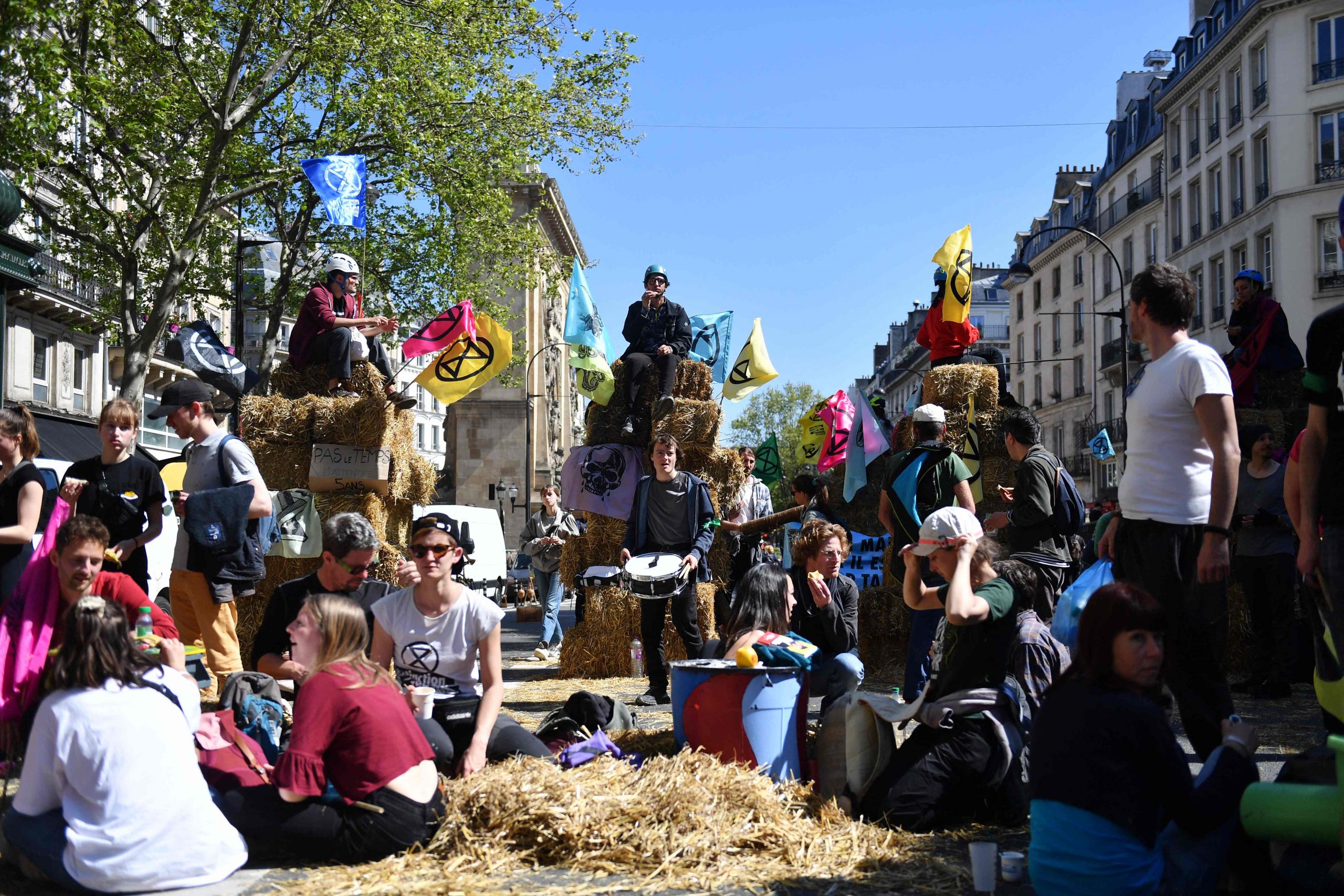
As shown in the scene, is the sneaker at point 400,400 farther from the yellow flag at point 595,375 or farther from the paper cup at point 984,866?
the paper cup at point 984,866

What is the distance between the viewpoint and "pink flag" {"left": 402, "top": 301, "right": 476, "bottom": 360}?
1191 cm

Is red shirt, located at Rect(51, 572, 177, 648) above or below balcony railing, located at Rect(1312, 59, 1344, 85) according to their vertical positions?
below

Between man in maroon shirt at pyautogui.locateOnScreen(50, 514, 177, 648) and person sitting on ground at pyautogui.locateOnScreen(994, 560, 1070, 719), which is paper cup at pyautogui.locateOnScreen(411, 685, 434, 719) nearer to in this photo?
man in maroon shirt at pyautogui.locateOnScreen(50, 514, 177, 648)

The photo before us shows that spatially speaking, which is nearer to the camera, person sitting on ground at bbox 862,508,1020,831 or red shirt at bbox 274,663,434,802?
red shirt at bbox 274,663,434,802

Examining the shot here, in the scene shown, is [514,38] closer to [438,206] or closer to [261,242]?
[438,206]

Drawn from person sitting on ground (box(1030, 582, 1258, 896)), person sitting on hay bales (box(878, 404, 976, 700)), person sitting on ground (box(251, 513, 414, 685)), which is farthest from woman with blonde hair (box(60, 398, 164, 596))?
person sitting on ground (box(1030, 582, 1258, 896))

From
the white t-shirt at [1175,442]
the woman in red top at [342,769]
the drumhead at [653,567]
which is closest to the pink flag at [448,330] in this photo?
the drumhead at [653,567]

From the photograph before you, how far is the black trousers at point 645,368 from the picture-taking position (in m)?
11.4

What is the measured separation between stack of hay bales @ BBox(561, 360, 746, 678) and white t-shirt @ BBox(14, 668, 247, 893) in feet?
20.9

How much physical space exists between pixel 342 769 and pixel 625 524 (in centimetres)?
674

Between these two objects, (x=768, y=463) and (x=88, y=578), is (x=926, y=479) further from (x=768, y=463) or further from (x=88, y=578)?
(x=768, y=463)

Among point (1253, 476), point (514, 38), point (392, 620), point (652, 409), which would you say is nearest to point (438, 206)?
point (514, 38)

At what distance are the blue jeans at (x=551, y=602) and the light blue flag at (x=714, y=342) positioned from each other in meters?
2.91

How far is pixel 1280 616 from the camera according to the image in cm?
891
